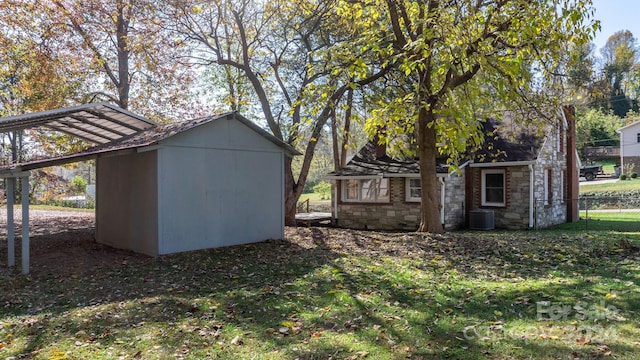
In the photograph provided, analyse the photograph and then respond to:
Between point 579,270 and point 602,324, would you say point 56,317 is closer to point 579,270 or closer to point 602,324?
point 602,324

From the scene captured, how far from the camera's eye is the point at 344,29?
1528 cm

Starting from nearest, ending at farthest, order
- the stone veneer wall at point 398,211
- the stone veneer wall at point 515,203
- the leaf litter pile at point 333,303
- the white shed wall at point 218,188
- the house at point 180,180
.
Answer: the leaf litter pile at point 333,303
the house at point 180,180
the white shed wall at point 218,188
the stone veneer wall at point 515,203
the stone veneer wall at point 398,211

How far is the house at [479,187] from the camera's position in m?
15.1

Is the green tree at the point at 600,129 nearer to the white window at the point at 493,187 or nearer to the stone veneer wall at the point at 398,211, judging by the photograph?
the white window at the point at 493,187

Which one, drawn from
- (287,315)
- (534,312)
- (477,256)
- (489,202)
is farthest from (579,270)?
(489,202)

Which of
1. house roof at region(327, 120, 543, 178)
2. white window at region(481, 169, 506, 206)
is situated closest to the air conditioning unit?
white window at region(481, 169, 506, 206)

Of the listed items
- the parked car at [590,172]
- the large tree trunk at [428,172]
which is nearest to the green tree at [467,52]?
the large tree trunk at [428,172]

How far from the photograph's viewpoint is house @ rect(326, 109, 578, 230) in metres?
15.1

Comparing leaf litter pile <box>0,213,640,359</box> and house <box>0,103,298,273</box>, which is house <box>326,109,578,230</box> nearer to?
leaf litter pile <box>0,213,640,359</box>

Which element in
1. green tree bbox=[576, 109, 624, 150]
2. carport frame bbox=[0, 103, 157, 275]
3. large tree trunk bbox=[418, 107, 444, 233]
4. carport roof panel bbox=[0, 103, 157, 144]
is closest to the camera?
carport frame bbox=[0, 103, 157, 275]

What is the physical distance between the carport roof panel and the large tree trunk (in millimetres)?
7100

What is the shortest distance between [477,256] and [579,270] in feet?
5.87

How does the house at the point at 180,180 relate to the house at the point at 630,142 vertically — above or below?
below

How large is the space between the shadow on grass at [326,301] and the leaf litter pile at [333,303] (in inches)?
0.8
